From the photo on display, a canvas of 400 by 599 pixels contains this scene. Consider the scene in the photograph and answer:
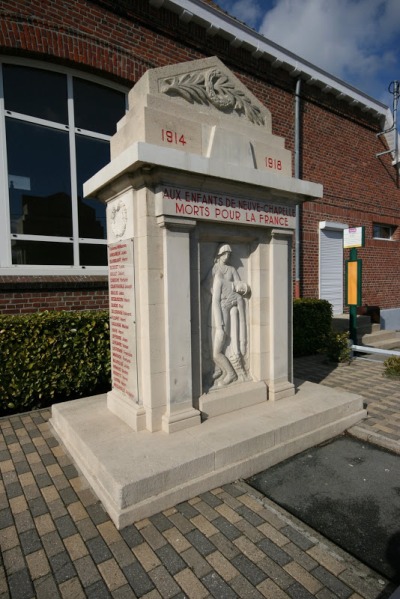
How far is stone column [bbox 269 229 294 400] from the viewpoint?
4.41 m

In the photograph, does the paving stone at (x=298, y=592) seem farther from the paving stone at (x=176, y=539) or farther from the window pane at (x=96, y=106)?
the window pane at (x=96, y=106)

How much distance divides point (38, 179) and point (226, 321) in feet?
16.5

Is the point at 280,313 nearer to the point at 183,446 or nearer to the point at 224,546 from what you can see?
the point at 183,446

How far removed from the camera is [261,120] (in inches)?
173

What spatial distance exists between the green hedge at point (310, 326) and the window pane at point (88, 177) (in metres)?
4.89

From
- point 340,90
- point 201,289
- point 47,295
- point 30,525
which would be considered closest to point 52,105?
point 47,295

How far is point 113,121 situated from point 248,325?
5.71m

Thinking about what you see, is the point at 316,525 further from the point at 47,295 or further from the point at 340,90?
the point at 340,90

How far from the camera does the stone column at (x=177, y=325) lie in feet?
11.5

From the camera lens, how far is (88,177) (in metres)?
7.27

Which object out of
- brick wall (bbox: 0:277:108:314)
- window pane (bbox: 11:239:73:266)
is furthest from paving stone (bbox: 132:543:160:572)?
window pane (bbox: 11:239:73:266)

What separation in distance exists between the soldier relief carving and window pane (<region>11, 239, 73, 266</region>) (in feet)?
13.3

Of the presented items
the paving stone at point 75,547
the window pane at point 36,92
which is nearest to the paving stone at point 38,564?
the paving stone at point 75,547

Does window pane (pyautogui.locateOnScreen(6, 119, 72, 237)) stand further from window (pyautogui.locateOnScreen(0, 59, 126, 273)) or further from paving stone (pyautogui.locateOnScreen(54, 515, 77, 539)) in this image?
paving stone (pyautogui.locateOnScreen(54, 515, 77, 539))
